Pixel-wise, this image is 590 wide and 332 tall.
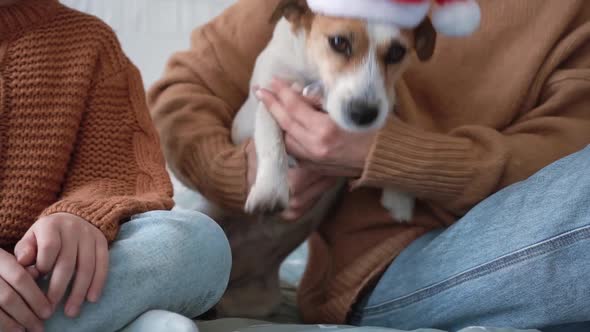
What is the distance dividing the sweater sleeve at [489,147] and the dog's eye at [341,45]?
136 millimetres

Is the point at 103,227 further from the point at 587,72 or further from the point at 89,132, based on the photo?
the point at 587,72

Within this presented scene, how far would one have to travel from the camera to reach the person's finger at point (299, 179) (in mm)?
1144

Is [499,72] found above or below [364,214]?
above

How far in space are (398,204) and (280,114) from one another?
0.26m

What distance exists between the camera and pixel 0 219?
855mm

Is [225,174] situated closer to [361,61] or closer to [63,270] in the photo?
[361,61]

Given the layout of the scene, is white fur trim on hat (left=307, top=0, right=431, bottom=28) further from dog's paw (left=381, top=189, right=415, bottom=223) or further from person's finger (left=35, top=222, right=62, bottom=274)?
person's finger (left=35, top=222, right=62, bottom=274)

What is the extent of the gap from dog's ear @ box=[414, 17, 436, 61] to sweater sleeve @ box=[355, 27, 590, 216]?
124 mm

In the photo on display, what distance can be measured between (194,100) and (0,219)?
0.46 meters

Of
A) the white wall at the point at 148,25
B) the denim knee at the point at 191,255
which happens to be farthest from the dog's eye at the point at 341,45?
the white wall at the point at 148,25

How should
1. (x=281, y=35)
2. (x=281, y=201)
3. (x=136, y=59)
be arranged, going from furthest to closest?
1. (x=136, y=59)
2. (x=281, y=35)
3. (x=281, y=201)

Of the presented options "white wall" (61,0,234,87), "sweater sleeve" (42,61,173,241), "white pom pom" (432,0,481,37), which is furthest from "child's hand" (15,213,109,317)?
"white wall" (61,0,234,87)

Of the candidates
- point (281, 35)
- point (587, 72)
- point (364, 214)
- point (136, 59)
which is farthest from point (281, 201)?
point (136, 59)

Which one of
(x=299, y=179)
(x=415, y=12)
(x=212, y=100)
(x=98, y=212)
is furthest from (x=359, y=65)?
(x=98, y=212)
